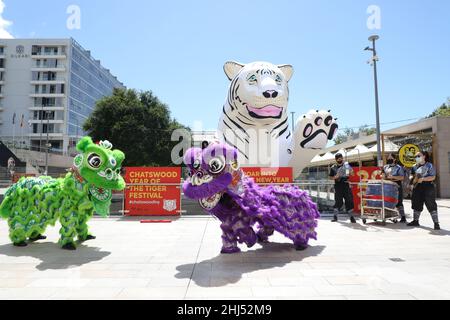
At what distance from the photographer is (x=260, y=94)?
9.24 meters

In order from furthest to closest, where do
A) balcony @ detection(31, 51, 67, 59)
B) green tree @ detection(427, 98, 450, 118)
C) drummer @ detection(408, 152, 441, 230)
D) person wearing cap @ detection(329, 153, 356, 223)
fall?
balcony @ detection(31, 51, 67, 59)
green tree @ detection(427, 98, 450, 118)
person wearing cap @ detection(329, 153, 356, 223)
drummer @ detection(408, 152, 441, 230)

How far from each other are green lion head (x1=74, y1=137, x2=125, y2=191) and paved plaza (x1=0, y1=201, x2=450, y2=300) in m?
1.12

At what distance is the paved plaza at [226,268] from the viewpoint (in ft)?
11.4

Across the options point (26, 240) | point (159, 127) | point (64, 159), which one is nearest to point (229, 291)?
point (26, 240)

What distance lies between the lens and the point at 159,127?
2530 cm

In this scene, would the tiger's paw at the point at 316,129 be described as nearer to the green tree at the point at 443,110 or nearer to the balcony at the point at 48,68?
the green tree at the point at 443,110

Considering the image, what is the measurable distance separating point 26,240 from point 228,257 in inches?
152

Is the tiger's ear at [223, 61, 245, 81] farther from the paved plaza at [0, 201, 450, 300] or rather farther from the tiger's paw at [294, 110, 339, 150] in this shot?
the paved plaza at [0, 201, 450, 300]

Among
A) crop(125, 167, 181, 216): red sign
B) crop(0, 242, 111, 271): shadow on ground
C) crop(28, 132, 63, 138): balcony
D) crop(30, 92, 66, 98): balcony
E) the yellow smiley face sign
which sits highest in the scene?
crop(30, 92, 66, 98): balcony

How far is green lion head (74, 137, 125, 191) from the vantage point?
5465mm

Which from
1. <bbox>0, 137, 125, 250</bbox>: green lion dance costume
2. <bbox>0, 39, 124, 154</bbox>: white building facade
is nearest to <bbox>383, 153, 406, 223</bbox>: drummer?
<bbox>0, 137, 125, 250</bbox>: green lion dance costume

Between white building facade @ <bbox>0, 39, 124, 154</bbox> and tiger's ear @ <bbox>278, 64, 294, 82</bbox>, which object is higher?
white building facade @ <bbox>0, 39, 124, 154</bbox>
